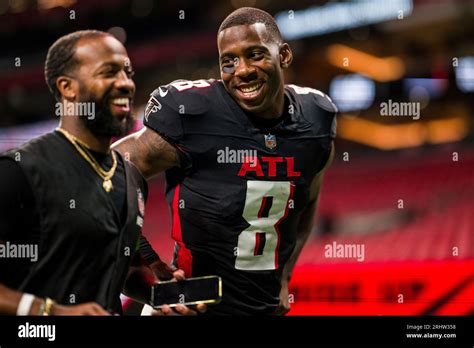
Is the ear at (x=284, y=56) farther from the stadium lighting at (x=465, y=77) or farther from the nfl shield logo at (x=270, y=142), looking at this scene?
the stadium lighting at (x=465, y=77)

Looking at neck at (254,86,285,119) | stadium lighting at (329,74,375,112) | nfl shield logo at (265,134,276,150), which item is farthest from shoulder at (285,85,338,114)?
stadium lighting at (329,74,375,112)

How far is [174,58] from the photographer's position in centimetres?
963

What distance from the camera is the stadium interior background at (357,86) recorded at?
758cm

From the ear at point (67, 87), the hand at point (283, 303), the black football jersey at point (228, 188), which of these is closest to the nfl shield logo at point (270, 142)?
the black football jersey at point (228, 188)

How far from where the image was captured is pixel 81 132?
207 centimetres

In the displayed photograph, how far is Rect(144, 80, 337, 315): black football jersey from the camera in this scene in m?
2.66

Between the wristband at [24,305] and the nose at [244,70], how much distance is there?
1062 mm

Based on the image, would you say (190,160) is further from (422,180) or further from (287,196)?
(422,180)

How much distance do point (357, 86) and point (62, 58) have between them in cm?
748

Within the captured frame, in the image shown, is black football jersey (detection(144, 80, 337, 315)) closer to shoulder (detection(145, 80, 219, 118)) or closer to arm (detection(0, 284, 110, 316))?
shoulder (detection(145, 80, 219, 118))

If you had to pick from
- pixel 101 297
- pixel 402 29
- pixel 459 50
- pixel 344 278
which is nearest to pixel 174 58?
pixel 402 29

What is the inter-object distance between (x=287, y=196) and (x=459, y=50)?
6.91m

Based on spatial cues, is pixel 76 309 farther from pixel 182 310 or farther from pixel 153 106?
pixel 153 106

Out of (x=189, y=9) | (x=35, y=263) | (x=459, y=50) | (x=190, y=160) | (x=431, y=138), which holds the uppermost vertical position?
(x=189, y=9)
